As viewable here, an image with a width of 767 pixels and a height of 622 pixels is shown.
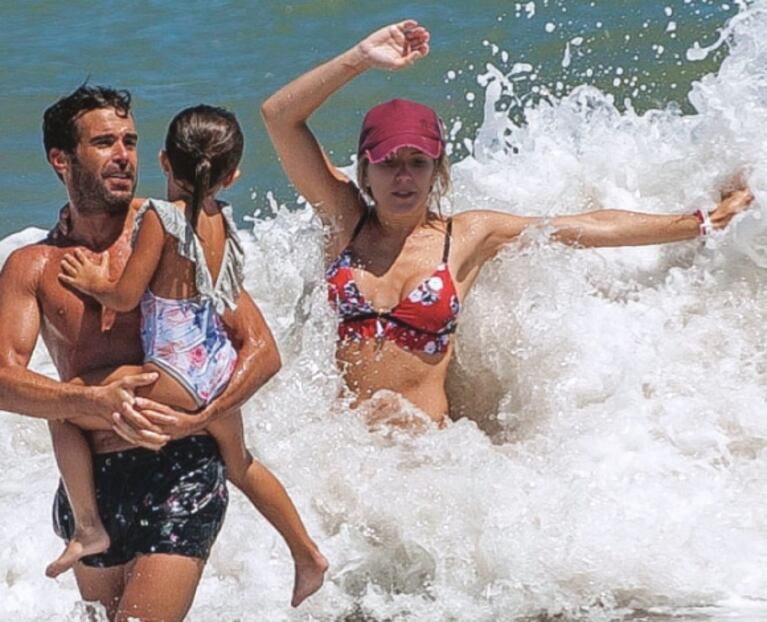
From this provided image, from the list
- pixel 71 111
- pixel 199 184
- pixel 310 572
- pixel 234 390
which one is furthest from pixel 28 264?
pixel 310 572

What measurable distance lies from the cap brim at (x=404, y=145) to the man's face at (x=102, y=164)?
1.44 metres

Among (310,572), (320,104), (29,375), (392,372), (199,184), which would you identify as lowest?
(310,572)

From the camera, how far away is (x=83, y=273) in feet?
14.2

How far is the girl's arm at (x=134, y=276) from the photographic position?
4.21 meters

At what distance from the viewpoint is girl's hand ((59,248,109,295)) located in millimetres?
4316

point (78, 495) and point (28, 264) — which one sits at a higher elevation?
point (28, 264)

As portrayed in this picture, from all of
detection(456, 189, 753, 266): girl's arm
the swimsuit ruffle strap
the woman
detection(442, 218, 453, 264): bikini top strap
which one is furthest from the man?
detection(456, 189, 753, 266): girl's arm

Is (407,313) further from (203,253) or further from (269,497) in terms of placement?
(203,253)

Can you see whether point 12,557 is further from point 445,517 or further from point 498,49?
point 498,49

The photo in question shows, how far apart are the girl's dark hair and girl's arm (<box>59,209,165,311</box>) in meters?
0.12

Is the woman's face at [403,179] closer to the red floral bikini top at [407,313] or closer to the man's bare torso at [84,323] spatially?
the red floral bikini top at [407,313]

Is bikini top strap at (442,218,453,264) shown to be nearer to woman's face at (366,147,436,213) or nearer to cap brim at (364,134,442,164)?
woman's face at (366,147,436,213)

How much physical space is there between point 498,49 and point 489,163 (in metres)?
3.94

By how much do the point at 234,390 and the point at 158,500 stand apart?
1.12ft
